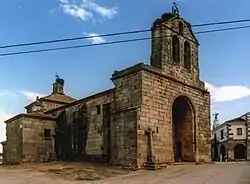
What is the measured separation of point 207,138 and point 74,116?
31.5 feet

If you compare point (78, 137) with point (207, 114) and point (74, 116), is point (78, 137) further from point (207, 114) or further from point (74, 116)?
point (207, 114)

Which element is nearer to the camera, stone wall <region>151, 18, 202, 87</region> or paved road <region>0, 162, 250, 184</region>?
paved road <region>0, 162, 250, 184</region>

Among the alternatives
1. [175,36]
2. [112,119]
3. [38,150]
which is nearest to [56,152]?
[38,150]

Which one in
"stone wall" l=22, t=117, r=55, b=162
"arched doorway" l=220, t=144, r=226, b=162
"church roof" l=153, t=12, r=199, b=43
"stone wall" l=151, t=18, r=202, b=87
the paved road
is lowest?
"arched doorway" l=220, t=144, r=226, b=162

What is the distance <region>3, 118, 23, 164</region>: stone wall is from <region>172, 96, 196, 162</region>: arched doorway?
1114 centimetres

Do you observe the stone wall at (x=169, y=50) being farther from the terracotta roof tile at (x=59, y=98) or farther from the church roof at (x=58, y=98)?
the terracotta roof tile at (x=59, y=98)

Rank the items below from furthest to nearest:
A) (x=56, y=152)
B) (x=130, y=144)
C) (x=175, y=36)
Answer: (x=56, y=152) < (x=175, y=36) < (x=130, y=144)

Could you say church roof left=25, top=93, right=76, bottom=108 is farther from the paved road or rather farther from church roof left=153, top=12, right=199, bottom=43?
the paved road

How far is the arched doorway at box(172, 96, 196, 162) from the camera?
79.9ft

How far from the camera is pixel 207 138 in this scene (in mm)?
25375

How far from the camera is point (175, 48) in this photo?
24.4 meters

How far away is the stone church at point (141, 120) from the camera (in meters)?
20.4

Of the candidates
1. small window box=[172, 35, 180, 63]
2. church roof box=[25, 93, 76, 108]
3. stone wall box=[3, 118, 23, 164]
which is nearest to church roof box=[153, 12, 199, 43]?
small window box=[172, 35, 180, 63]

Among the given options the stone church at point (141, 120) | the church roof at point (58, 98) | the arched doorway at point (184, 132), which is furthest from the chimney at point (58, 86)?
the arched doorway at point (184, 132)
